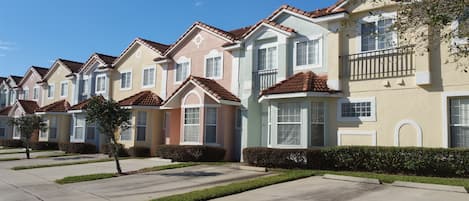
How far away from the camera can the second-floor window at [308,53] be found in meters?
18.9

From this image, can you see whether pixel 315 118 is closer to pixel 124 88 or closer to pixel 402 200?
pixel 402 200

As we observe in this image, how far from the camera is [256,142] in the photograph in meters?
20.8

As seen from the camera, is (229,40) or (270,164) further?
(229,40)

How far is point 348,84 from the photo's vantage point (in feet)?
57.4

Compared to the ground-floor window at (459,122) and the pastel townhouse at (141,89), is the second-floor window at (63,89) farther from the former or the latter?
the ground-floor window at (459,122)

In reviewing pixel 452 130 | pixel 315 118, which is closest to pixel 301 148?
pixel 315 118

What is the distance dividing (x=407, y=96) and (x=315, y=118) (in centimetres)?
376

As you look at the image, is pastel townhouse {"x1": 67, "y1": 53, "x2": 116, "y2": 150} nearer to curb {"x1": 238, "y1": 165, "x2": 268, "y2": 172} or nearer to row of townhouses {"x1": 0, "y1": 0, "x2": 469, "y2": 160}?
row of townhouses {"x1": 0, "y1": 0, "x2": 469, "y2": 160}

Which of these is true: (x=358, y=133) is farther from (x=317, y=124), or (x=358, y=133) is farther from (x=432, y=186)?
(x=432, y=186)

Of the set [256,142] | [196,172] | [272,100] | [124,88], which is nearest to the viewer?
[196,172]

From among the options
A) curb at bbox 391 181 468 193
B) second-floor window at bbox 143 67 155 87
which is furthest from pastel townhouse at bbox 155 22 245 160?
curb at bbox 391 181 468 193

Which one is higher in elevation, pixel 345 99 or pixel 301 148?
pixel 345 99

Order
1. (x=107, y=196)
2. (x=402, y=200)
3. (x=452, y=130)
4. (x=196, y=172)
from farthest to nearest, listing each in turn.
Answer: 1. (x=196, y=172)
2. (x=452, y=130)
3. (x=107, y=196)
4. (x=402, y=200)

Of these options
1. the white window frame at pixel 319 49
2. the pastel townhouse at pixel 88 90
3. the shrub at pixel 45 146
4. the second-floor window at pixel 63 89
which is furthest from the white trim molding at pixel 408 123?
the second-floor window at pixel 63 89
